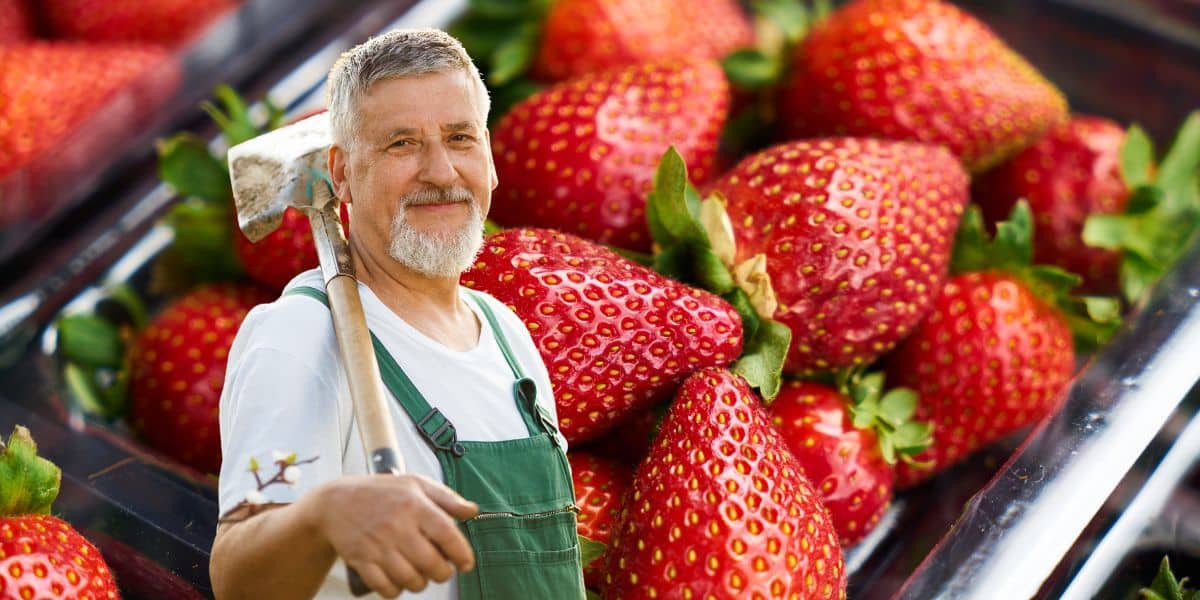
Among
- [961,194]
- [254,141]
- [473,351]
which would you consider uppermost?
[254,141]

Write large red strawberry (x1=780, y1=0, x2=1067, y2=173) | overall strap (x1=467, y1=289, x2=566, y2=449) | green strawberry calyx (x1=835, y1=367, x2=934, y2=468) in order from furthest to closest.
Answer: large red strawberry (x1=780, y1=0, x2=1067, y2=173) < green strawberry calyx (x1=835, y1=367, x2=934, y2=468) < overall strap (x1=467, y1=289, x2=566, y2=449)

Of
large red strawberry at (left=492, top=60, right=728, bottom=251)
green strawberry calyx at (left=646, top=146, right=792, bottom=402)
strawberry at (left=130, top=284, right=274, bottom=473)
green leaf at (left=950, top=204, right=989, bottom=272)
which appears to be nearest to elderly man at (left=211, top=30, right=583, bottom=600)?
green strawberry calyx at (left=646, top=146, right=792, bottom=402)

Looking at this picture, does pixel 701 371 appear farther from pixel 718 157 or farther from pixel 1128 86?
pixel 1128 86

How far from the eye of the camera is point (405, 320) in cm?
77

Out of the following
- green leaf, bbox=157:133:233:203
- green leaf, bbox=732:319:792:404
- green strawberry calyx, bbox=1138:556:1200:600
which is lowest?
green strawberry calyx, bbox=1138:556:1200:600

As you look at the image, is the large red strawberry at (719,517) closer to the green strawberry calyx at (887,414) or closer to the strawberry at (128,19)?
the green strawberry calyx at (887,414)

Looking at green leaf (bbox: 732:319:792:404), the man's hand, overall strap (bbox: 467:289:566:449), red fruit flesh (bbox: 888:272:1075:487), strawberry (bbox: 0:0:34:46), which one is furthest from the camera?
strawberry (bbox: 0:0:34:46)

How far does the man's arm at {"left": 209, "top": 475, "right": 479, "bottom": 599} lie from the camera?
1.87 ft

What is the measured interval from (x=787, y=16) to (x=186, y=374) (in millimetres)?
970

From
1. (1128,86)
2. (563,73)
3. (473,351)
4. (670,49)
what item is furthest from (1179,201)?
(473,351)

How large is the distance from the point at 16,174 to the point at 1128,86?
1.72 metres

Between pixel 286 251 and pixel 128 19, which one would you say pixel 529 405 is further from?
pixel 128 19

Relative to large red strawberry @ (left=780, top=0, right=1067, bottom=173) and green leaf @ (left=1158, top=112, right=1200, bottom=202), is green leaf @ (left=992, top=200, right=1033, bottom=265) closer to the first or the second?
large red strawberry @ (left=780, top=0, right=1067, bottom=173)

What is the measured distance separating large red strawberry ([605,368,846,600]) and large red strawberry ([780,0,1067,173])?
2.04 ft
